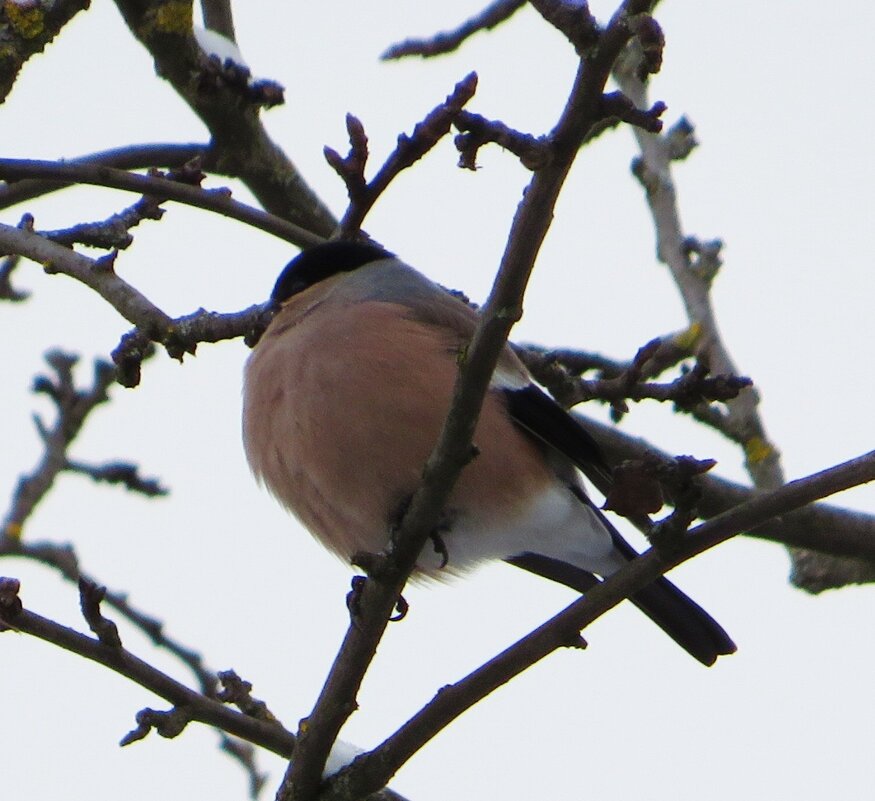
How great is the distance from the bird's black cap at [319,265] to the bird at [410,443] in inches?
1.0

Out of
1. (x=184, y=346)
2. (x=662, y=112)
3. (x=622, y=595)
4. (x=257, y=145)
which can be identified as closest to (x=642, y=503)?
(x=622, y=595)

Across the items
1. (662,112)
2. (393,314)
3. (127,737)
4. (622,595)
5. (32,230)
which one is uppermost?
(393,314)

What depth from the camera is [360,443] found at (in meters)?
3.73

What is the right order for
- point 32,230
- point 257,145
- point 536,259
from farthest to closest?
point 257,145, point 32,230, point 536,259

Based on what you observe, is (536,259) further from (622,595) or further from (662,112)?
(622,595)

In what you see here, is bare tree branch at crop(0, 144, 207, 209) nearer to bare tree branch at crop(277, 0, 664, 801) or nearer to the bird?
the bird

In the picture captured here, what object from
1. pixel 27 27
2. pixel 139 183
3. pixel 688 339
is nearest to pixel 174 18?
pixel 139 183

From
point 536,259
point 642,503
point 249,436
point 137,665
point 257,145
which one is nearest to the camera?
point 536,259

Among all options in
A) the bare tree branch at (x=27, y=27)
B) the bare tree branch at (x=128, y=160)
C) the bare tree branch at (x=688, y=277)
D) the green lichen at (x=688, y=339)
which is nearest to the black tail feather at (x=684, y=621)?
the bare tree branch at (x=688, y=277)

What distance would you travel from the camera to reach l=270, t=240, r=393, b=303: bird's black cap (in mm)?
4551

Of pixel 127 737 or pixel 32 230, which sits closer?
pixel 127 737

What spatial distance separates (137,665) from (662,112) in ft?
4.96

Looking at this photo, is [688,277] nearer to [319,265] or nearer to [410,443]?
[319,265]

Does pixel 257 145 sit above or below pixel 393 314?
above
